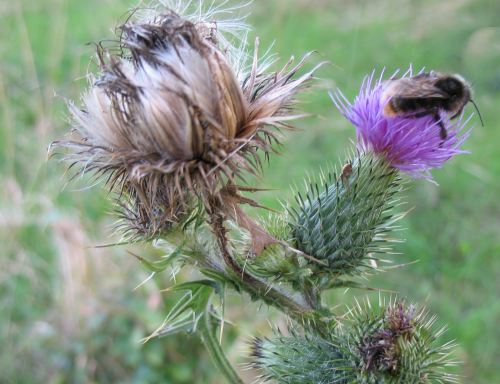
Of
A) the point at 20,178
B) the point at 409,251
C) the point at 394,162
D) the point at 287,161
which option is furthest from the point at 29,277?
the point at 394,162

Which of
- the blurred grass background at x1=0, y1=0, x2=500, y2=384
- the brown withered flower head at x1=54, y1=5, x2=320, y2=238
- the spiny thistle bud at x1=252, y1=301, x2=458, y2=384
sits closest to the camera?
the brown withered flower head at x1=54, y1=5, x2=320, y2=238

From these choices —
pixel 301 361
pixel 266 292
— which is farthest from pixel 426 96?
pixel 301 361

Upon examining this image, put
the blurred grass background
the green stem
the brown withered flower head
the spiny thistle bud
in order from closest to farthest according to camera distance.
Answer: the brown withered flower head, the spiny thistle bud, the green stem, the blurred grass background

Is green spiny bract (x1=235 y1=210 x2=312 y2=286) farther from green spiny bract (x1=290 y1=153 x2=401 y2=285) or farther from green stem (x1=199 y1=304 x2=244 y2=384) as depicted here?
green stem (x1=199 y1=304 x2=244 y2=384)

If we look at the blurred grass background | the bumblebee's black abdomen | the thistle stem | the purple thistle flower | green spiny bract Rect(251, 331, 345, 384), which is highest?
the bumblebee's black abdomen

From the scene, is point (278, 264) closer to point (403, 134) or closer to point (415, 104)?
point (403, 134)

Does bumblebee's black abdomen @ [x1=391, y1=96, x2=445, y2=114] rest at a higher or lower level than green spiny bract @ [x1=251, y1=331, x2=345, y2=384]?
higher

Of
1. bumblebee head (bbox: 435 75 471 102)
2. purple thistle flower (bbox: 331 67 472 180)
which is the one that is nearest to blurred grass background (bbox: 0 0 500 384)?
purple thistle flower (bbox: 331 67 472 180)
